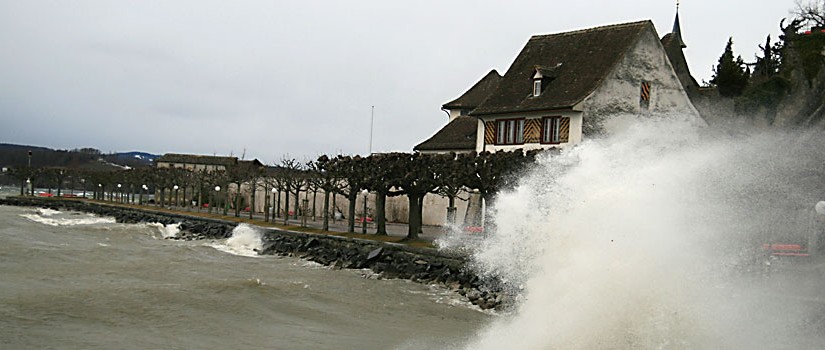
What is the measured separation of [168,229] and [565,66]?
33.4m

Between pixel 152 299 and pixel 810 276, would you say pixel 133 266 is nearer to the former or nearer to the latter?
pixel 152 299

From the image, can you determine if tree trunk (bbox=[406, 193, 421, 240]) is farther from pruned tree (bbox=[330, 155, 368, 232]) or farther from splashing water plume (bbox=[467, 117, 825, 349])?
splashing water plume (bbox=[467, 117, 825, 349])

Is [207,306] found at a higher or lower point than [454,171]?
lower

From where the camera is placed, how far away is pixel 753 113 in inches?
1731

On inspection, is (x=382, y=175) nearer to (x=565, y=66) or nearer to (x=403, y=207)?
(x=565, y=66)

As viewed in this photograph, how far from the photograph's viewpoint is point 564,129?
134ft

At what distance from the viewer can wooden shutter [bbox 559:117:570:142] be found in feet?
133

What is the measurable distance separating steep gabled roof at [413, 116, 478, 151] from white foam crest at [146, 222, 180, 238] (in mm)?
18833

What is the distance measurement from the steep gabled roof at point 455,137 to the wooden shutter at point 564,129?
348 inches

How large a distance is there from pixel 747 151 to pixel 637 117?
16.0 m

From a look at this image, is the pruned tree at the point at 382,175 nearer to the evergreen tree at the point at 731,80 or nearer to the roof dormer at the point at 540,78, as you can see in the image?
the roof dormer at the point at 540,78

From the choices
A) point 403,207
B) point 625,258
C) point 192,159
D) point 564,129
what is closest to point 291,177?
point 403,207

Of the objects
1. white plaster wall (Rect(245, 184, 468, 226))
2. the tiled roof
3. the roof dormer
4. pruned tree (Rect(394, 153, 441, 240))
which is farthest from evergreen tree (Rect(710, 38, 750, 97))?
the tiled roof

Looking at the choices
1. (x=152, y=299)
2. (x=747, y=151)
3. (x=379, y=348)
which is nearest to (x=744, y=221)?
(x=747, y=151)
